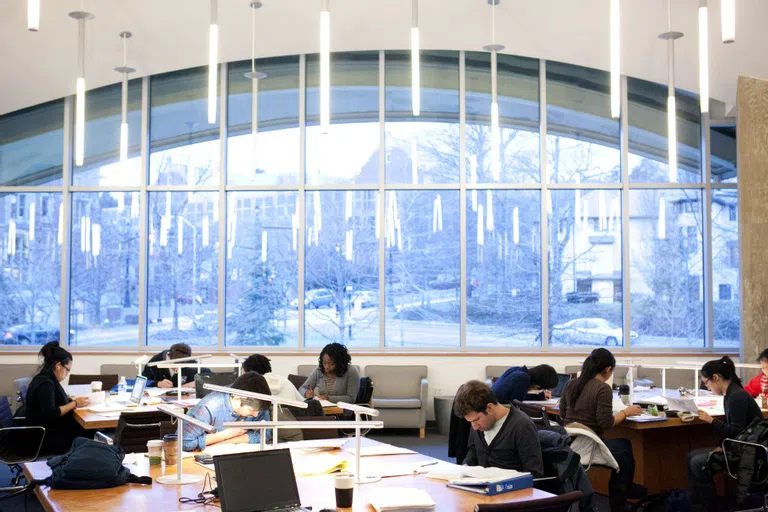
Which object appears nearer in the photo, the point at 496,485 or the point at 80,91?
the point at 496,485

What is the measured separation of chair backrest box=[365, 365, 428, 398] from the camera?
1036 centimetres

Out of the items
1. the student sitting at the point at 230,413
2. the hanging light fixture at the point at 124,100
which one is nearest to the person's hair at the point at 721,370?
the student sitting at the point at 230,413

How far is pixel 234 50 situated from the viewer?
10.7 m

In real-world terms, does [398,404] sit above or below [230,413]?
below

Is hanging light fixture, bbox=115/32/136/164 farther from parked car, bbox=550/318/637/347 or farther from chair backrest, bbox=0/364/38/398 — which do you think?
parked car, bbox=550/318/637/347

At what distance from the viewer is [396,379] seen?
34.2ft

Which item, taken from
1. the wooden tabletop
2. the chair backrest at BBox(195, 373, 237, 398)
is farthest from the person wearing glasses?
the wooden tabletop

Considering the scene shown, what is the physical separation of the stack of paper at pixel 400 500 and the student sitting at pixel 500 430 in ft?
2.57

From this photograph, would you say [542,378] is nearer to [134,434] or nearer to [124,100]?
[134,434]

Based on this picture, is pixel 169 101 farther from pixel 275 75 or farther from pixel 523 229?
pixel 523 229

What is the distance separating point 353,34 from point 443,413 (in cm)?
456

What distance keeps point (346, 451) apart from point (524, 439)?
3.20 feet

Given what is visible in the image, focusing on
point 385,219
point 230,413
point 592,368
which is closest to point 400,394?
point 385,219

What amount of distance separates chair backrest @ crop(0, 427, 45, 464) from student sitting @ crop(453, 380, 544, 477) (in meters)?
3.51
